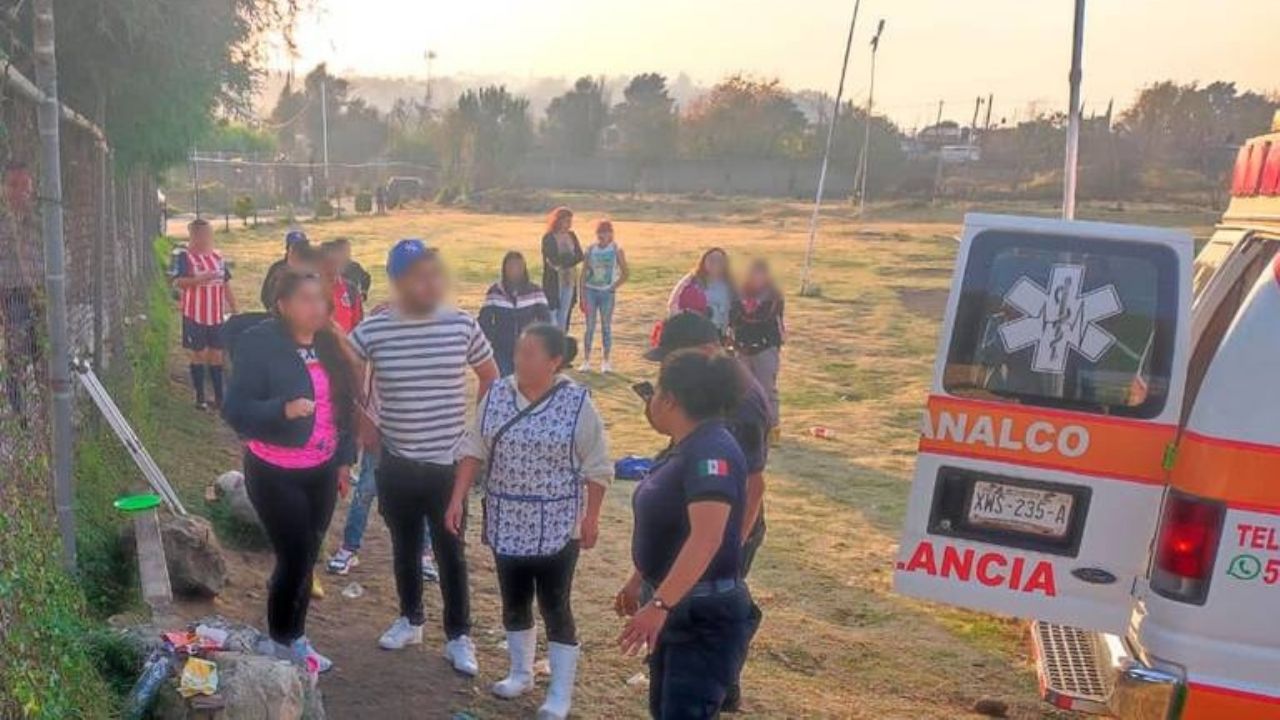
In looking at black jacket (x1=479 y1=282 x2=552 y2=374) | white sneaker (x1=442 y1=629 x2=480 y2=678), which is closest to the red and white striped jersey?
black jacket (x1=479 y1=282 x2=552 y2=374)

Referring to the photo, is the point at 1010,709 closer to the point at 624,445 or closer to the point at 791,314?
the point at 624,445

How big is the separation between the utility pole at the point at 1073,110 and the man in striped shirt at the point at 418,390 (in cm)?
329

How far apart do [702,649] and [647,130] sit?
57.0m

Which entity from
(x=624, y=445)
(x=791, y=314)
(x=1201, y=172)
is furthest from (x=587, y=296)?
(x=1201, y=172)

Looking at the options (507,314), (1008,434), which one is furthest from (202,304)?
(1008,434)

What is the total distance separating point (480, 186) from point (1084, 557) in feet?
181

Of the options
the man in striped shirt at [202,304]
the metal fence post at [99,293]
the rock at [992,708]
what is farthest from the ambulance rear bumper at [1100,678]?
the man in striped shirt at [202,304]

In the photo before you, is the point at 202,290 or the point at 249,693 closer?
the point at 249,693

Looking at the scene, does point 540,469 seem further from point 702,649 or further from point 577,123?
point 577,123

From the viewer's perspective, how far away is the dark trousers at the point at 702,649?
Answer: 3.07m

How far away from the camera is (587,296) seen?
451 inches

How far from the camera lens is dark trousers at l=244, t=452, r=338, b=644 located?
395 centimetres

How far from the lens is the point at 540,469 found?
3.77 meters

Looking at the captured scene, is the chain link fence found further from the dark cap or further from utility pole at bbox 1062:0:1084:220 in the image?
utility pole at bbox 1062:0:1084:220
